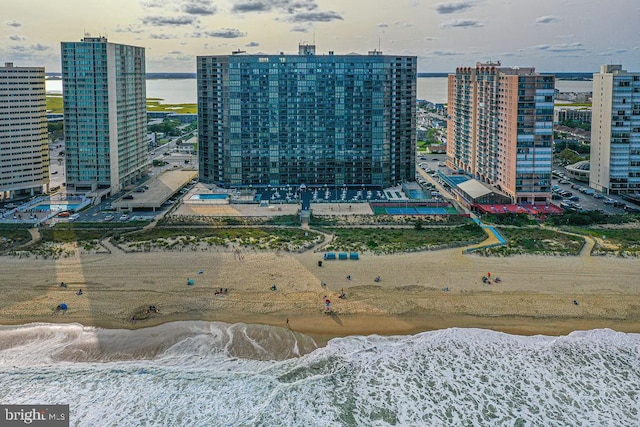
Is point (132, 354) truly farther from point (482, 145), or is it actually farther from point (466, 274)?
point (482, 145)

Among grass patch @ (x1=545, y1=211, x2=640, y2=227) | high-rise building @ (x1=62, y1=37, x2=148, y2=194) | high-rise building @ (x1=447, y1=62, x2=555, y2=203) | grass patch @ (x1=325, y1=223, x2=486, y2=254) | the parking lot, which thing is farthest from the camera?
high-rise building @ (x1=62, y1=37, x2=148, y2=194)

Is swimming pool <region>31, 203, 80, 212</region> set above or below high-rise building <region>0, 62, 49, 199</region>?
below

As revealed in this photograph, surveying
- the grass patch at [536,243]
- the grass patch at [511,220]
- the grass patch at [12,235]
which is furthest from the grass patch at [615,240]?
the grass patch at [12,235]

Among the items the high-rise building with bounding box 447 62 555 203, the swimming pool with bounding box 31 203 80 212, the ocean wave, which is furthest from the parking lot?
the swimming pool with bounding box 31 203 80 212

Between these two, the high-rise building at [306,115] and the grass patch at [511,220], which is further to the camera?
the high-rise building at [306,115]

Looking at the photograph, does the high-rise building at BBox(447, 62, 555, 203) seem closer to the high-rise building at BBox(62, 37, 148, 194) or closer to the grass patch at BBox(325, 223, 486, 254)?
the grass patch at BBox(325, 223, 486, 254)

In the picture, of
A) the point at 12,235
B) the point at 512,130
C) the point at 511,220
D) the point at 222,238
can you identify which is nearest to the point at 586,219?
the point at 511,220

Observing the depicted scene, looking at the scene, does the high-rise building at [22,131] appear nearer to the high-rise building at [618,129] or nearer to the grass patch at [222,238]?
the grass patch at [222,238]
